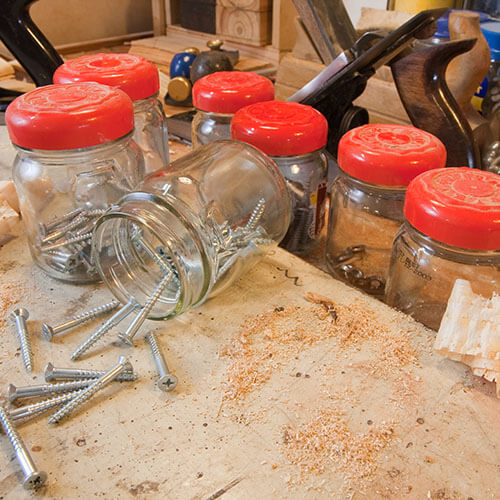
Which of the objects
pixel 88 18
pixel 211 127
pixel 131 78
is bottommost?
pixel 88 18

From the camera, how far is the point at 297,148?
70 cm

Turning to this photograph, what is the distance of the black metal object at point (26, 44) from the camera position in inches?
40.2

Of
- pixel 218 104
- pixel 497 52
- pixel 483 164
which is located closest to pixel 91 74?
pixel 218 104

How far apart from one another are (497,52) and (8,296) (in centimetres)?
107

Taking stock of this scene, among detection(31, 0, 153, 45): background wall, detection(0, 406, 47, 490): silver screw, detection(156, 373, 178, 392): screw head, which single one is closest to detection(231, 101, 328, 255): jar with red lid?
detection(156, 373, 178, 392): screw head

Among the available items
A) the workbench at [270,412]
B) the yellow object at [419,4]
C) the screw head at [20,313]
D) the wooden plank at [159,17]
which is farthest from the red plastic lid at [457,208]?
the wooden plank at [159,17]

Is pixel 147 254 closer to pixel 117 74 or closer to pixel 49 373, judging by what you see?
pixel 49 373

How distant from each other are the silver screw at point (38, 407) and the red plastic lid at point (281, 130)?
386 mm

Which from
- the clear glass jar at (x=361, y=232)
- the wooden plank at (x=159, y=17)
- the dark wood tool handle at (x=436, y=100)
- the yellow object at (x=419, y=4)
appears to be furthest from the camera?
the wooden plank at (x=159, y=17)

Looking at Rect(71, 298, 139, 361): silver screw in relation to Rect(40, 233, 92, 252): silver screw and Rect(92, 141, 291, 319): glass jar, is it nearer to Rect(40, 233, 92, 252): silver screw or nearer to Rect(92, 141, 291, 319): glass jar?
Rect(92, 141, 291, 319): glass jar

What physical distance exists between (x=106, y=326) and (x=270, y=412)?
0.20 meters

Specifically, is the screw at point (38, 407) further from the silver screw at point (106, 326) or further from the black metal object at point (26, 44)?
the black metal object at point (26, 44)

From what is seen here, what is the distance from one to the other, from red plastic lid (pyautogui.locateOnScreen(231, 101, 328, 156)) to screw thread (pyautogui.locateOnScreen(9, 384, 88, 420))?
0.39m

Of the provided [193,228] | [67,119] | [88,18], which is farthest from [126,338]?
[88,18]
